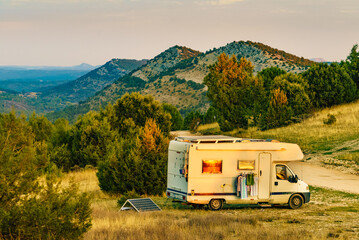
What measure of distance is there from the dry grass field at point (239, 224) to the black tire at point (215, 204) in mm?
255

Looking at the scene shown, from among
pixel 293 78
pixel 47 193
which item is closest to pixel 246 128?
pixel 293 78

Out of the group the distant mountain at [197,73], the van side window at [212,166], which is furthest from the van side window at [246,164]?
the distant mountain at [197,73]

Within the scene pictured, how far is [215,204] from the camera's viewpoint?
18703 mm

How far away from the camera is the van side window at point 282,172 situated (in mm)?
19125

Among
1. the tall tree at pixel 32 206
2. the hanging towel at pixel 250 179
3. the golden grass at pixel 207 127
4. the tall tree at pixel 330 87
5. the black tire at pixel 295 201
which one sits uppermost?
the tall tree at pixel 330 87

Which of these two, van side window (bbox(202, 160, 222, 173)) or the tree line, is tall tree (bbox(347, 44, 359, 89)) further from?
van side window (bbox(202, 160, 222, 173))

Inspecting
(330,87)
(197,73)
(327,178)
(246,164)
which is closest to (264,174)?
(246,164)

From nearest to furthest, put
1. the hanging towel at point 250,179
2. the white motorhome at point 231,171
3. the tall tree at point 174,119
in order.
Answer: the white motorhome at point 231,171 → the hanging towel at point 250,179 → the tall tree at point 174,119

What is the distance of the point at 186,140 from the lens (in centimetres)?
1878

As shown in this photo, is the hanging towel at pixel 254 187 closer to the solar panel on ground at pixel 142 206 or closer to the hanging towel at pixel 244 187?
the hanging towel at pixel 244 187

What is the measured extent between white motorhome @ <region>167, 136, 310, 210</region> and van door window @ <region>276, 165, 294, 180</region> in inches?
1.6

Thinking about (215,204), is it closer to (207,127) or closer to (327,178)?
(327,178)

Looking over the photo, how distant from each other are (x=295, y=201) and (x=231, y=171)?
3095 millimetres

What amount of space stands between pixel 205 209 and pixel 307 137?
78.6 ft
